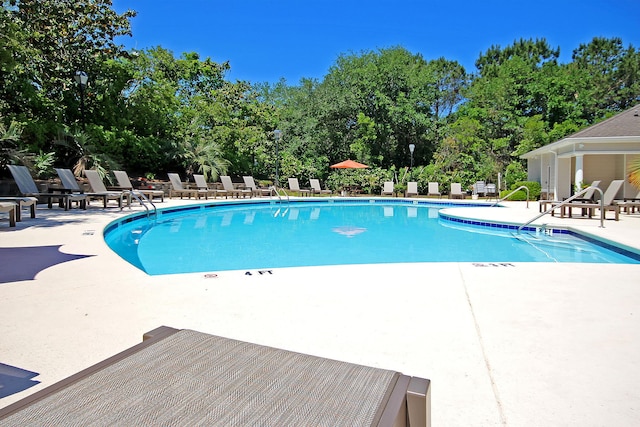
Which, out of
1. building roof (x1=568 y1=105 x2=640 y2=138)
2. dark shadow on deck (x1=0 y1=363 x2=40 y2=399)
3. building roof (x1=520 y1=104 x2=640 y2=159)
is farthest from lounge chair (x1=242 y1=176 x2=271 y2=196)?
dark shadow on deck (x1=0 y1=363 x2=40 y2=399)

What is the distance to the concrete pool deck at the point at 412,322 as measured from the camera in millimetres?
1987

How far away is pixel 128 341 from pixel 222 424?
1710 millimetres

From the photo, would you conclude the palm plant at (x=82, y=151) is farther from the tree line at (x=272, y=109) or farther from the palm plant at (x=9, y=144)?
the palm plant at (x=9, y=144)

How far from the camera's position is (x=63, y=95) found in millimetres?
15477

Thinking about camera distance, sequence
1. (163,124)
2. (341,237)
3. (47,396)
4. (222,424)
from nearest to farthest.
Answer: (222,424) → (47,396) → (341,237) → (163,124)

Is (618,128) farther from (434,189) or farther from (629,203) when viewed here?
(434,189)

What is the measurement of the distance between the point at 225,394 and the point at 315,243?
7275mm

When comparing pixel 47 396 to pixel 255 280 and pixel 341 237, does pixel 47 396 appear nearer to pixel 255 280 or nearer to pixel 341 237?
pixel 255 280

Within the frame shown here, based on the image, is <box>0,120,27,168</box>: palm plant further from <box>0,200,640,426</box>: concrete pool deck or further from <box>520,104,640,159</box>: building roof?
<box>520,104,640,159</box>: building roof

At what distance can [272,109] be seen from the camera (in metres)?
25.0

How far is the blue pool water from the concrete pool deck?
2.00 metres

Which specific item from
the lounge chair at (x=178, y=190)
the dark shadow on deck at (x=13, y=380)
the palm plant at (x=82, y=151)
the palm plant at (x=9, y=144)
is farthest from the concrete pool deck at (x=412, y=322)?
the lounge chair at (x=178, y=190)

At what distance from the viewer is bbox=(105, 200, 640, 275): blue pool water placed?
6742mm

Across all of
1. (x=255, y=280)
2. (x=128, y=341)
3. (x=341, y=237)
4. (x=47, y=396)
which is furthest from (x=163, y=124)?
(x=47, y=396)
